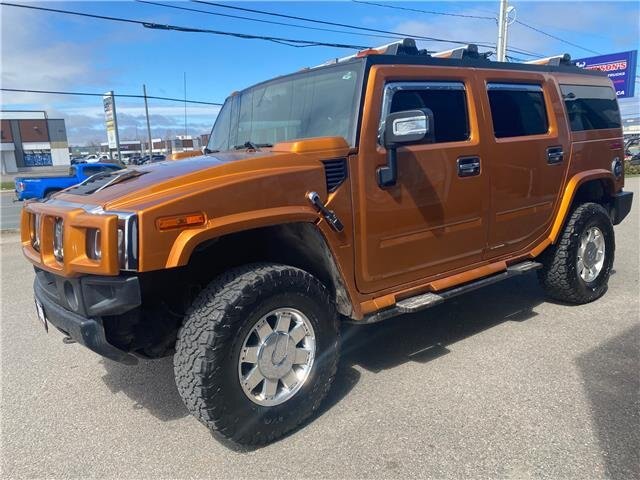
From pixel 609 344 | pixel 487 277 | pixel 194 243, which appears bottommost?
pixel 609 344

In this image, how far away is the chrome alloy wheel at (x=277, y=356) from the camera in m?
→ 2.84

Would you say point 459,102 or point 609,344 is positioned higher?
point 459,102

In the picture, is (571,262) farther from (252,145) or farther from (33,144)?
(33,144)

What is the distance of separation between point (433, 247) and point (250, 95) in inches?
77.2

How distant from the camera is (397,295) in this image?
3533 millimetres

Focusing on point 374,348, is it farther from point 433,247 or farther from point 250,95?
point 250,95

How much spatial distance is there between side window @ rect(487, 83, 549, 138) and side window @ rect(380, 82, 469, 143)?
35cm

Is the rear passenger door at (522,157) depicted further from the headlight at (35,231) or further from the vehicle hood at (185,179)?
the headlight at (35,231)

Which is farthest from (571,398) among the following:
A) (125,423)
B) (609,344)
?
(125,423)

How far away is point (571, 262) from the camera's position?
4738 millimetres

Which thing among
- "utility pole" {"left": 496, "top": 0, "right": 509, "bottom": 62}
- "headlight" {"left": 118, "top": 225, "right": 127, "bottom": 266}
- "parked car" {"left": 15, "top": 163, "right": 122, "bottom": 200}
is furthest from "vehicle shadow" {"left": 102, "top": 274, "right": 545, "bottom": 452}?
"utility pole" {"left": 496, "top": 0, "right": 509, "bottom": 62}

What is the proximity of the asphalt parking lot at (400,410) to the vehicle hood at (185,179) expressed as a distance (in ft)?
4.44

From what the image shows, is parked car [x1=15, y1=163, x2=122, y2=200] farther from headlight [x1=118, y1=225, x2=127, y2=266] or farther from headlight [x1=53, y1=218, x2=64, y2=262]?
headlight [x1=118, y1=225, x2=127, y2=266]

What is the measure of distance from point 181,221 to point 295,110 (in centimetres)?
151
